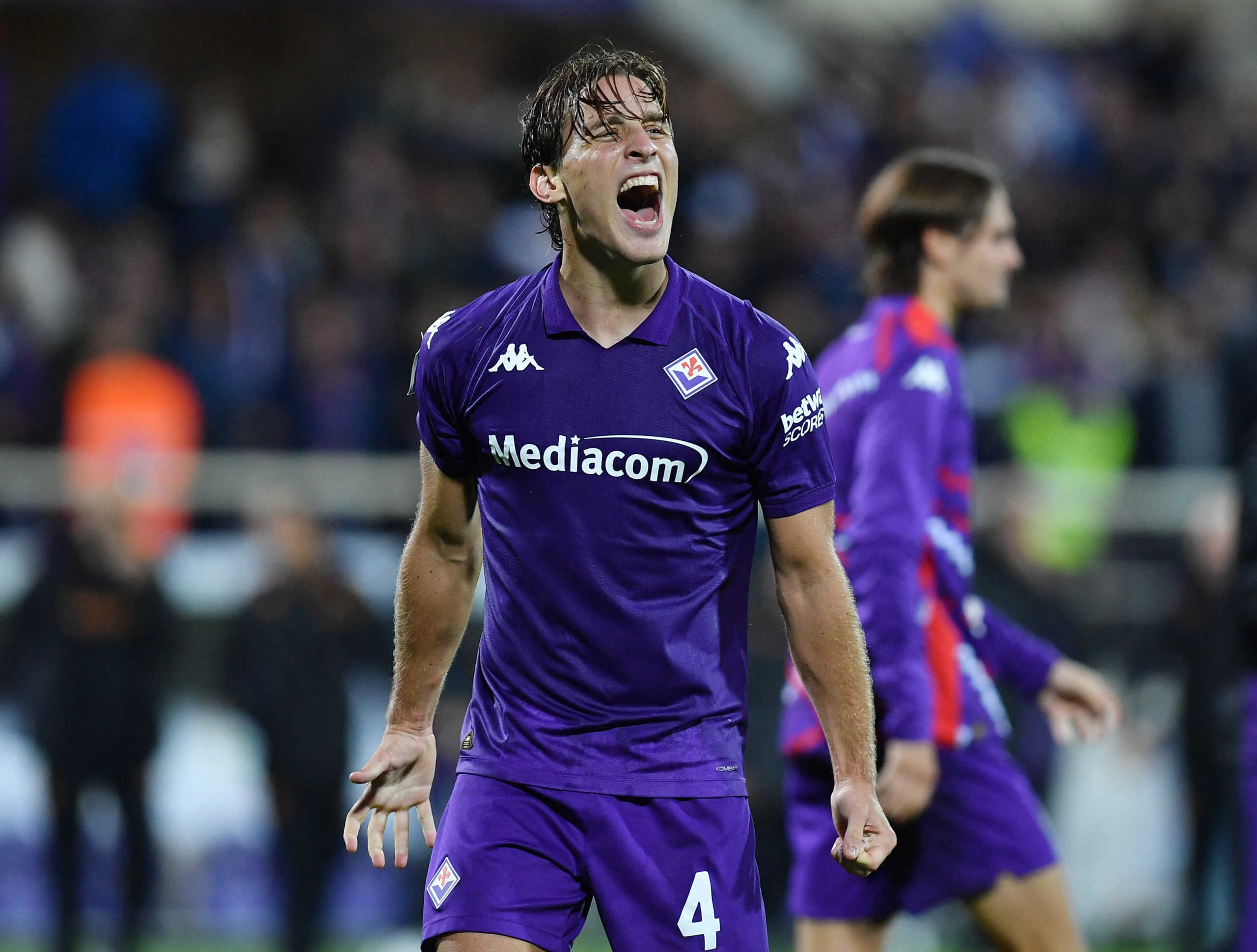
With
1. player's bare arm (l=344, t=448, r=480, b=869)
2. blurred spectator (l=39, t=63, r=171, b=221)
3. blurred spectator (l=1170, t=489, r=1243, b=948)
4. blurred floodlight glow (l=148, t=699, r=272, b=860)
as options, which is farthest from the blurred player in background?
blurred spectator (l=39, t=63, r=171, b=221)

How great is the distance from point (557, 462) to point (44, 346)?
8.33 metres

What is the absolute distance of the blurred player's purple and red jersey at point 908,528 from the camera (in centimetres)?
490

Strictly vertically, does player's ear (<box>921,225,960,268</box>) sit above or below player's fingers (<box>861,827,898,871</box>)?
above

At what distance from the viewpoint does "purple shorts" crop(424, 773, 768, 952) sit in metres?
3.80

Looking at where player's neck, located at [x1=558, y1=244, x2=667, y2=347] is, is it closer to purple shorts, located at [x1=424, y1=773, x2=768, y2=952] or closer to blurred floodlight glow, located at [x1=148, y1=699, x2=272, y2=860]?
purple shorts, located at [x1=424, y1=773, x2=768, y2=952]

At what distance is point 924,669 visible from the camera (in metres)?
4.89

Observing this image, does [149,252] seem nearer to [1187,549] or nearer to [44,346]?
[44,346]

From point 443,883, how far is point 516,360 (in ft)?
3.55

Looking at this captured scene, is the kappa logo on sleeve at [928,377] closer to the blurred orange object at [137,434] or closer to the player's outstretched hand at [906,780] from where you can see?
the player's outstretched hand at [906,780]

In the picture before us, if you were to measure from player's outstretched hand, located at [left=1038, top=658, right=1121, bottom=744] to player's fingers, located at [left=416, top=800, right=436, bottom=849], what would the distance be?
2093 millimetres

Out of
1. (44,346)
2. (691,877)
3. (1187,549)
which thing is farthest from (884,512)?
(44,346)

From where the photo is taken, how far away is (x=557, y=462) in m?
3.90

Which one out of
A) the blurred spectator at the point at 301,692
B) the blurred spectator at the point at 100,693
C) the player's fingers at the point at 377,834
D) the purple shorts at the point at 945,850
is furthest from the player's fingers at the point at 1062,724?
the blurred spectator at the point at 100,693

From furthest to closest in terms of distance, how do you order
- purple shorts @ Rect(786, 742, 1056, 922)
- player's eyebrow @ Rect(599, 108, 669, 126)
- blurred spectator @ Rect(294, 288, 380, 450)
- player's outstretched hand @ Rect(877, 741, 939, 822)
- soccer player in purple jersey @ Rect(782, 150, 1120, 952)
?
blurred spectator @ Rect(294, 288, 380, 450)
purple shorts @ Rect(786, 742, 1056, 922)
soccer player in purple jersey @ Rect(782, 150, 1120, 952)
player's outstretched hand @ Rect(877, 741, 939, 822)
player's eyebrow @ Rect(599, 108, 669, 126)
